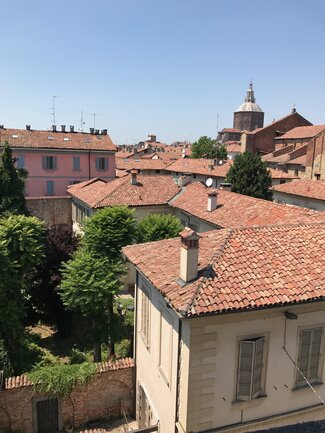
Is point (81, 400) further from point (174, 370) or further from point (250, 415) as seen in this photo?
point (250, 415)

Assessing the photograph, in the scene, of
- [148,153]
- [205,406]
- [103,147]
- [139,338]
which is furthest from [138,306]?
[148,153]

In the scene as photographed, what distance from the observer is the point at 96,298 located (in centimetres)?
1630

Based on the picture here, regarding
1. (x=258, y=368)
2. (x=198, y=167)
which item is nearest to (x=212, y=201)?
(x=258, y=368)

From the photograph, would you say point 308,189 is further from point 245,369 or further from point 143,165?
point 143,165

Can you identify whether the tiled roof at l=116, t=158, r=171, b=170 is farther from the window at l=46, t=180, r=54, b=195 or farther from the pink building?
the window at l=46, t=180, r=54, b=195

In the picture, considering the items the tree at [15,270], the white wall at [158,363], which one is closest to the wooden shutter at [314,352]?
the white wall at [158,363]

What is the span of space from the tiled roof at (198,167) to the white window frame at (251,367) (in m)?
42.5

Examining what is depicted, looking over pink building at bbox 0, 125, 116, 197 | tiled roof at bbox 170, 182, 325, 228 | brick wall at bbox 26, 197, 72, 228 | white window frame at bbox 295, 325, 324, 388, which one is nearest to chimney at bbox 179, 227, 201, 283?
white window frame at bbox 295, 325, 324, 388

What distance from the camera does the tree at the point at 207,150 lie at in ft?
253

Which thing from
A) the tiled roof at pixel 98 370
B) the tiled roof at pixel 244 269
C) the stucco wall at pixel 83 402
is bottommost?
the stucco wall at pixel 83 402

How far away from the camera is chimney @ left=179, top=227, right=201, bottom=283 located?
9.59 metres

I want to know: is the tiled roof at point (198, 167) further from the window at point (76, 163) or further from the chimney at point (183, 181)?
the chimney at point (183, 181)

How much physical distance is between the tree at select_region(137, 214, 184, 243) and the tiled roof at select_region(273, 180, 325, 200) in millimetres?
16552

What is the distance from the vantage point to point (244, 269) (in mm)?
10266
